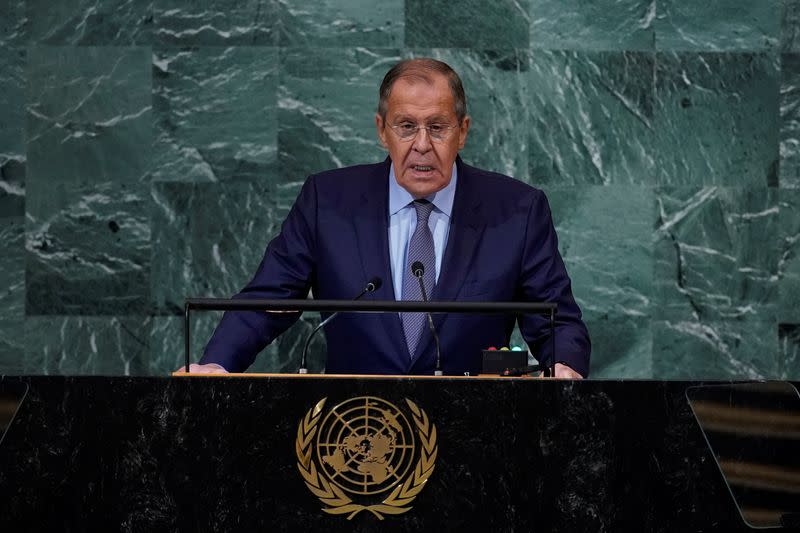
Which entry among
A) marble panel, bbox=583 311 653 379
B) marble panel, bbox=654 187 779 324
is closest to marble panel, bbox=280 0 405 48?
marble panel, bbox=654 187 779 324

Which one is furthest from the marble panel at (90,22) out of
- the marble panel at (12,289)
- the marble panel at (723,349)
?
the marble panel at (723,349)

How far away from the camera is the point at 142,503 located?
2424 millimetres

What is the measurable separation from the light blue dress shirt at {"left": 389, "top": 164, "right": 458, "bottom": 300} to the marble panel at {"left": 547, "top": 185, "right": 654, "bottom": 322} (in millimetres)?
1708

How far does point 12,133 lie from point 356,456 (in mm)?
3633

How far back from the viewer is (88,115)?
555 cm

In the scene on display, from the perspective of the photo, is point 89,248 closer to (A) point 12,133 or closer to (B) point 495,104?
(A) point 12,133

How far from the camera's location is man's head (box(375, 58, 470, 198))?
374cm

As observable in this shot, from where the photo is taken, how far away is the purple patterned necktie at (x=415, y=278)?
12.1 feet

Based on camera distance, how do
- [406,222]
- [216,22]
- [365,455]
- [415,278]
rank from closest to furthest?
[365,455] < [415,278] < [406,222] < [216,22]

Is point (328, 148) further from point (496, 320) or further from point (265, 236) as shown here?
point (496, 320)

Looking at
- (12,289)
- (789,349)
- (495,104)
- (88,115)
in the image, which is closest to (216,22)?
(88,115)

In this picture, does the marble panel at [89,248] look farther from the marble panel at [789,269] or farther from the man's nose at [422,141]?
the marble panel at [789,269]

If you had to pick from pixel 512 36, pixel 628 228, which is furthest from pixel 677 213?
pixel 512 36

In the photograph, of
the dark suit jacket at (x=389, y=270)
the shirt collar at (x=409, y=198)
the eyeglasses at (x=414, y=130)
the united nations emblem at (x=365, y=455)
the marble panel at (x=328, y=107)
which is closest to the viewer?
the united nations emblem at (x=365, y=455)
